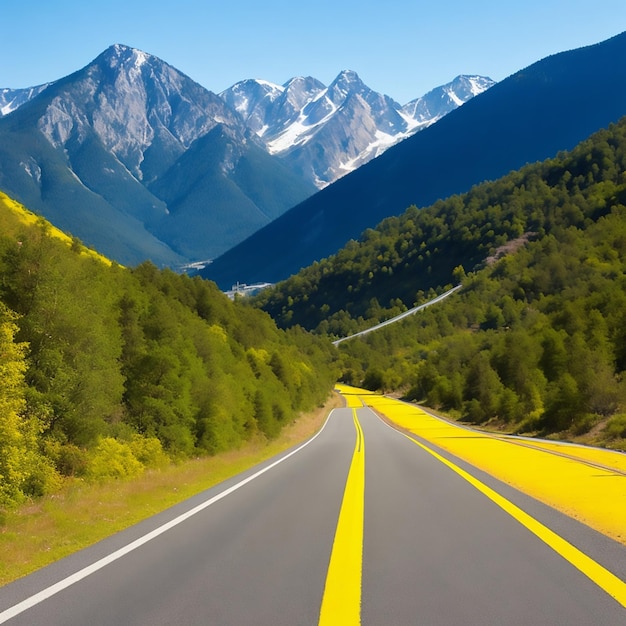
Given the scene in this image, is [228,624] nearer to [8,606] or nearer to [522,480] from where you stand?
[8,606]

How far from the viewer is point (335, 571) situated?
27.3 ft

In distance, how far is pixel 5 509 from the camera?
16.5m

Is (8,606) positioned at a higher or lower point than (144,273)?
lower

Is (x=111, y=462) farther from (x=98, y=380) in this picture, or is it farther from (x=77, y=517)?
(x=77, y=517)

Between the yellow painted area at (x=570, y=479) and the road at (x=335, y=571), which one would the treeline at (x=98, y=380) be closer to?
the road at (x=335, y=571)

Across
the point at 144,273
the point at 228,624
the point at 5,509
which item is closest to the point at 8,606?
the point at 228,624

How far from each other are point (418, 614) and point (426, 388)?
113498 mm

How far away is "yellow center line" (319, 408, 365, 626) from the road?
21mm

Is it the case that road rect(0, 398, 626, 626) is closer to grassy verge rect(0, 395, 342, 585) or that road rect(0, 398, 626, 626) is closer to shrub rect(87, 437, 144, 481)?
grassy verge rect(0, 395, 342, 585)

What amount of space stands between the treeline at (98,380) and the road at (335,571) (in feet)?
28.8

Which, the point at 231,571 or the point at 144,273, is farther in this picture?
the point at 144,273

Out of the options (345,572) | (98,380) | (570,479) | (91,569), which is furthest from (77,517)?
(98,380)

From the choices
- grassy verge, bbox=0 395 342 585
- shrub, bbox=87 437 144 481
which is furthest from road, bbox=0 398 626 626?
shrub, bbox=87 437 144 481

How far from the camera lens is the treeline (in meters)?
21.8
